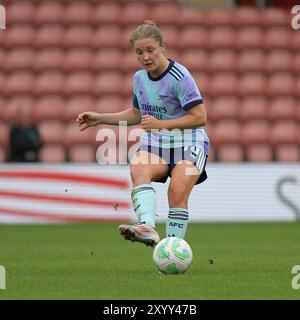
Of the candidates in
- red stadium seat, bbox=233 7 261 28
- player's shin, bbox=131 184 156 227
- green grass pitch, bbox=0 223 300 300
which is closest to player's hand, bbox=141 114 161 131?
player's shin, bbox=131 184 156 227

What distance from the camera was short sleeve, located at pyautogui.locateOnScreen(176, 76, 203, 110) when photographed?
8070 millimetres

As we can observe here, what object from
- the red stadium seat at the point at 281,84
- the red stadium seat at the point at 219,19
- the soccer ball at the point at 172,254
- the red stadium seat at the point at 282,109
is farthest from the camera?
the red stadium seat at the point at 219,19

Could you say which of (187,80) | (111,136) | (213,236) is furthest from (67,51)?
(187,80)

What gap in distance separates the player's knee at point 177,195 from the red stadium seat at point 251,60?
11.7 m

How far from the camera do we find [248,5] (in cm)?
2234

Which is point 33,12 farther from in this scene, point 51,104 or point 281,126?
point 281,126

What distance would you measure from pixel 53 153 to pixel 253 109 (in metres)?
3.74

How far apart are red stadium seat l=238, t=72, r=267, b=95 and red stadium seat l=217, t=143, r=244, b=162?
4.58ft

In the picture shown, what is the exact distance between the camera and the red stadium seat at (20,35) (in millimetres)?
19797

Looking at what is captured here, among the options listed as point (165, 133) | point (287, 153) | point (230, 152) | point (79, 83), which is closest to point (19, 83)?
point (79, 83)

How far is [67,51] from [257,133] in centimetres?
411

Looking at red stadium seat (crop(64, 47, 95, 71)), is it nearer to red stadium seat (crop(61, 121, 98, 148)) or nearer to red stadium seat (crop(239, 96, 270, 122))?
red stadium seat (crop(61, 121, 98, 148))

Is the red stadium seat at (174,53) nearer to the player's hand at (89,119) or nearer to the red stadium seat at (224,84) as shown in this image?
the red stadium seat at (224,84)

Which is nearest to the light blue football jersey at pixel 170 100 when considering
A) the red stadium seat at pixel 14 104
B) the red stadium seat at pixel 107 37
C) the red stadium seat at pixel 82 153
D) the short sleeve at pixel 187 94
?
the short sleeve at pixel 187 94
